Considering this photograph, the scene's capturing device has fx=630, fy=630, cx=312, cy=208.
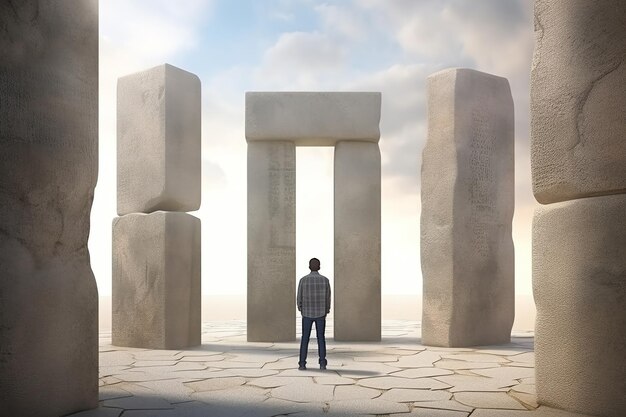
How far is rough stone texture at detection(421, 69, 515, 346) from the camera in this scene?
8883mm

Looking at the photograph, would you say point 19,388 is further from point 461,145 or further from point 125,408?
point 461,145

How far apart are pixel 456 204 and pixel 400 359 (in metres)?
2.45

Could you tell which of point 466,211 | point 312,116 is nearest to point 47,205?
point 312,116

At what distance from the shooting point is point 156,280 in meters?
8.75

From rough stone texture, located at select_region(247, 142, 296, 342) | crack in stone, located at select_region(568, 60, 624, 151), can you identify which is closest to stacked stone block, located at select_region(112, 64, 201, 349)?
rough stone texture, located at select_region(247, 142, 296, 342)

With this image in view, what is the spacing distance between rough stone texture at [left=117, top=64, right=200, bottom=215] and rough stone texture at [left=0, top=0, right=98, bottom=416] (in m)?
3.79

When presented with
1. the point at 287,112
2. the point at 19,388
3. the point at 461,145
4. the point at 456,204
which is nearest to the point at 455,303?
the point at 456,204

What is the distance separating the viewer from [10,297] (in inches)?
170

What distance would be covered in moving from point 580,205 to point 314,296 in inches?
124

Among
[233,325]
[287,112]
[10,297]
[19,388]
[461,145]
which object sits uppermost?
[287,112]

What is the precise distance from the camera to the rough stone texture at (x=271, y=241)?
9.82 metres

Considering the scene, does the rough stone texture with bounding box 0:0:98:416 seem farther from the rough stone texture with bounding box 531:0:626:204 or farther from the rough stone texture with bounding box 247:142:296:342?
the rough stone texture with bounding box 247:142:296:342

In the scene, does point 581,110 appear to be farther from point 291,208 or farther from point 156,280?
point 156,280

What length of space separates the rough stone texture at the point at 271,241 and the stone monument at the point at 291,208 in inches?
0.6
